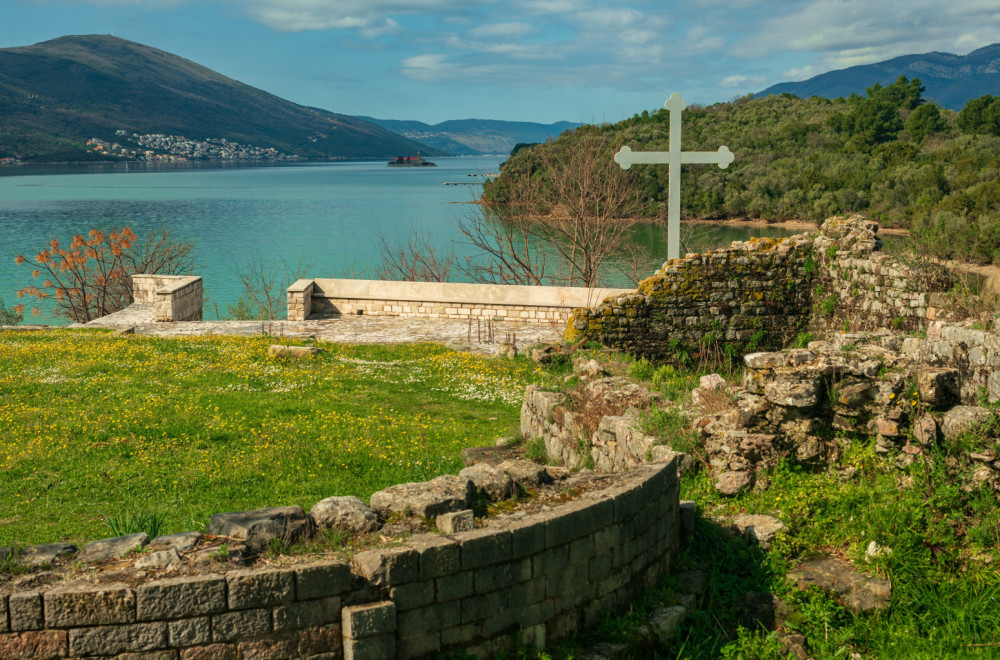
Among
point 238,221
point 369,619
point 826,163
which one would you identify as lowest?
point 369,619

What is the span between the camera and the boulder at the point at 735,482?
6156 millimetres

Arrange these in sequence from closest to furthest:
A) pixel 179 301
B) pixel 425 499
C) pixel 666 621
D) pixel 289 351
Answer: pixel 425 499 < pixel 666 621 < pixel 289 351 < pixel 179 301

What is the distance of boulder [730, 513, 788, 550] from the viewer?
5.56m

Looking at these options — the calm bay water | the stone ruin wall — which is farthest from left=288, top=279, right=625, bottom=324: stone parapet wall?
the calm bay water

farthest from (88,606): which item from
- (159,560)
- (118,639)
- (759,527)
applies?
(759,527)


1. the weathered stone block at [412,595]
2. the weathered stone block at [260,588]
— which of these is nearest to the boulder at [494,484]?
the weathered stone block at [412,595]

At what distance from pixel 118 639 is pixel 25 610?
1.38 ft

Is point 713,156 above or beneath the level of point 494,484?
above

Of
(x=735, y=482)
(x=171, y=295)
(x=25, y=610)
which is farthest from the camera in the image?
(x=171, y=295)

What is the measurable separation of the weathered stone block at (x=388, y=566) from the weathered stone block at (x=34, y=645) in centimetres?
134

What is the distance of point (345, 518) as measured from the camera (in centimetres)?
446

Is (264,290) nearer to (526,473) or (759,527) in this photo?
(526,473)

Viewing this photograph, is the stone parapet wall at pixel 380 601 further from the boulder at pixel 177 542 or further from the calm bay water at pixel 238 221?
the calm bay water at pixel 238 221

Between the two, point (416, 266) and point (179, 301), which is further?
point (416, 266)
